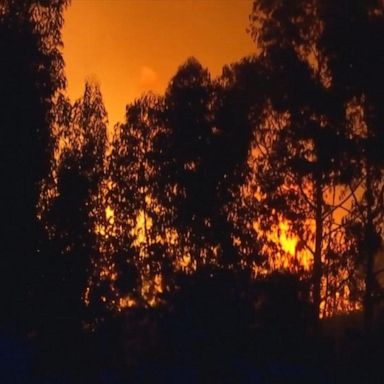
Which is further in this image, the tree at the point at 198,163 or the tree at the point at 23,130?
the tree at the point at 198,163

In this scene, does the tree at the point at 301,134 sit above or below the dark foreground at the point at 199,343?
above

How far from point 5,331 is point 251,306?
6.65 meters

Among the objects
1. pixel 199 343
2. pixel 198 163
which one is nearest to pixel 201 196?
pixel 198 163

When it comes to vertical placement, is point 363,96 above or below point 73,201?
above

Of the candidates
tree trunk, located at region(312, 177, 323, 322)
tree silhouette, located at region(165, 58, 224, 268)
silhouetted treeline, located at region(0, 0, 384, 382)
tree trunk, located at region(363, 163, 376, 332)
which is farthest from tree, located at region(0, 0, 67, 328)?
tree trunk, located at region(363, 163, 376, 332)

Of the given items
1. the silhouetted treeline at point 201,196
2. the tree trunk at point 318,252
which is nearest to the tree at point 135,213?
the silhouetted treeline at point 201,196

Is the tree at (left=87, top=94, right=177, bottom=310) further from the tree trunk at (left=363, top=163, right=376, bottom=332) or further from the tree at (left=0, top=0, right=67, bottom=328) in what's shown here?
the tree trunk at (left=363, top=163, right=376, bottom=332)

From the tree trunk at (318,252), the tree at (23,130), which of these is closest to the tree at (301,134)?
the tree trunk at (318,252)

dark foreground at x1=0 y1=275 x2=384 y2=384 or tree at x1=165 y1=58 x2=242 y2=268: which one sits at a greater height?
tree at x1=165 y1=58 x2=242 y2=268

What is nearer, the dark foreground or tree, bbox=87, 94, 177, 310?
the dark foreground

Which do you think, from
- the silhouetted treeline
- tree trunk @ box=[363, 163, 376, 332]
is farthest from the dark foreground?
tree trunk @ box=[363, 163, 376, 332]

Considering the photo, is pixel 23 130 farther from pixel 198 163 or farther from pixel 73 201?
pixel 198 163

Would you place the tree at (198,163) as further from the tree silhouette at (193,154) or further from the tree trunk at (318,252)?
the tree trunk at (318,252)

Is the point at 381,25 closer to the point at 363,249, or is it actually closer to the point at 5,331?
the point at 363,249
